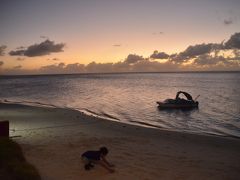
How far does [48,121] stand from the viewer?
3044 centimetres

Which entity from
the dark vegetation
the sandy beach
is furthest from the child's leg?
the dark vegetation

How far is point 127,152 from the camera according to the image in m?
18.1

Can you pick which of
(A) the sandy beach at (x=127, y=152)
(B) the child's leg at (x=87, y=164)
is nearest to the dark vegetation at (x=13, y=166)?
(A) the sandy beach at (x=127, y=152)

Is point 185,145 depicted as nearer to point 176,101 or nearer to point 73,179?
point 73,179

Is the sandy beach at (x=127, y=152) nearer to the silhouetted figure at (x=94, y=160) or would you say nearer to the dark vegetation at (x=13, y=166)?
the silhouetted figure at (x=94, y=160)

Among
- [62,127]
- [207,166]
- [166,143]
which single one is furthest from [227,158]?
[62,127]

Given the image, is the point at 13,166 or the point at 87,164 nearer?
the point at 13,166

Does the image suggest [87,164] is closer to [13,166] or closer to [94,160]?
[94,160]

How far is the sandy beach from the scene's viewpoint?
14.1 m

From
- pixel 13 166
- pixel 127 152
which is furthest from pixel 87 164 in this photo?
pixel 127 152

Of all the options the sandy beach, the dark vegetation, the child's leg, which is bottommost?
the sandy beach

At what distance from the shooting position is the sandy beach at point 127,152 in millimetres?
14094

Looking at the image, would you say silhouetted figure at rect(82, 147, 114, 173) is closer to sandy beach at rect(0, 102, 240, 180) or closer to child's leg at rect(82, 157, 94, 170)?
child's leg at rect(82, 157, 94, 170)

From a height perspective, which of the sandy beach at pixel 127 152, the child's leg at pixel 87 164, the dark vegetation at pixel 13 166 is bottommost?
the sandy beach at pixel 127 152
